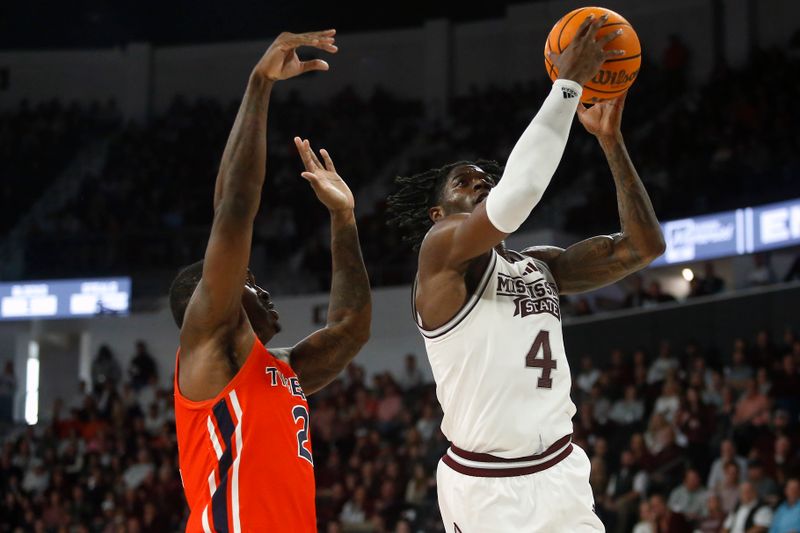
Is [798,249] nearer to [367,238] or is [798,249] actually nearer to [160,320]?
[367,238]

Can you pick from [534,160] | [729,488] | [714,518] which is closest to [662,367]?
[729,488]

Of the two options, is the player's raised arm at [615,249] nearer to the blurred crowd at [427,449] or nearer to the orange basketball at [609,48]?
the orange basketball at [609,48]

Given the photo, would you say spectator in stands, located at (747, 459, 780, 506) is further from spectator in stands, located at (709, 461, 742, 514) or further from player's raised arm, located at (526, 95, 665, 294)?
player's raised arm, located at (526, 95, 665, 294)

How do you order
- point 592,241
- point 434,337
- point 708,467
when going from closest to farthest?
point 434,337 < point 592,241 < point 708,467

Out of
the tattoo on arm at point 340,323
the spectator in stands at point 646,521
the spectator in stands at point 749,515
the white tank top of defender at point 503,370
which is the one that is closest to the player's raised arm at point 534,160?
the white tank top of defender at point 503,370

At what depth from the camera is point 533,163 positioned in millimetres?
3855

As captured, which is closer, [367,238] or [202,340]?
[202,340]

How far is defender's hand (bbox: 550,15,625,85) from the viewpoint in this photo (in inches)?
158

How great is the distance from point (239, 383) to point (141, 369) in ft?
54.7

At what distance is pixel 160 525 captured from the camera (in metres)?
14.8

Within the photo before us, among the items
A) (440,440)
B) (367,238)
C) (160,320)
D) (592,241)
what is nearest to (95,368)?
(160,320)

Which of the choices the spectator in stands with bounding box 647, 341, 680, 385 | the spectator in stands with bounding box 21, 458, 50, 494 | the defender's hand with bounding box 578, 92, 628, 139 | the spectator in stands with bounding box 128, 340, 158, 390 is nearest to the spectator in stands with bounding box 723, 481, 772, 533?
the spectator in stands with bounding box 647, 341, 680, 385

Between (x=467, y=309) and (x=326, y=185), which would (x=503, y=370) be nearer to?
(x=467, y=309)

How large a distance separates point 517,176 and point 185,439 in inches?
61.8
